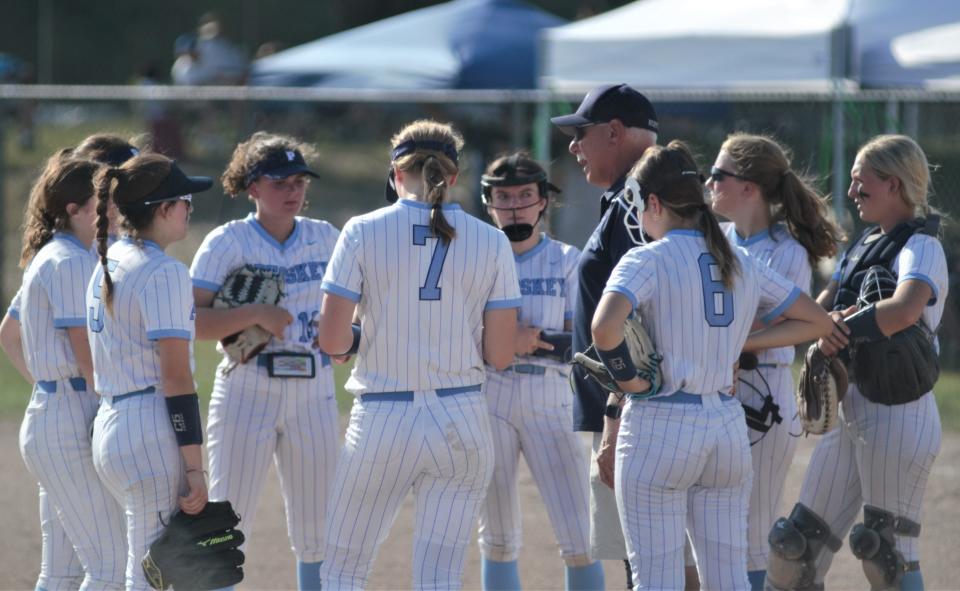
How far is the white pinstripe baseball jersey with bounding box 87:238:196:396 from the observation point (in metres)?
4.21

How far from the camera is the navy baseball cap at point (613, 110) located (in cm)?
467

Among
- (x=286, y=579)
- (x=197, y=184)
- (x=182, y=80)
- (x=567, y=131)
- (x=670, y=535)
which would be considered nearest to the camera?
(x=670, y=535)

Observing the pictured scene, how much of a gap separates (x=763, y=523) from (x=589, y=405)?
35.0 inches

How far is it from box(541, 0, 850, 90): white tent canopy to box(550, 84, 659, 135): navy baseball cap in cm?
616

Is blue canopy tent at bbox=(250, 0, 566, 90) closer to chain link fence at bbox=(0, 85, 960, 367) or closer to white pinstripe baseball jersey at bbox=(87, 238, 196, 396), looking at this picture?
chain link fence at bbox=(0, 85, 960, 367)

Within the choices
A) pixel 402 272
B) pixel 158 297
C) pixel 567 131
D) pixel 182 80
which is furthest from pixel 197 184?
pixel 182 80

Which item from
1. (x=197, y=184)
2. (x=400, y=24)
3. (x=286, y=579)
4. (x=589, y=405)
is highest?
(x=400, y=24)

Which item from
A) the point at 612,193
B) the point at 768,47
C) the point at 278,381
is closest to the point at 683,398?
the point at 612,193

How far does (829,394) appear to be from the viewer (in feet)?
15.9

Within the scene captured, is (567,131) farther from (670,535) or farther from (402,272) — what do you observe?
(670,535)

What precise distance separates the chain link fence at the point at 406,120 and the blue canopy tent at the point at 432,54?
41 cm

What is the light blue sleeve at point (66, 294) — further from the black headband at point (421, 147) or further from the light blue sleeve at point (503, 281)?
the light blue sleeve at point (503, 281)

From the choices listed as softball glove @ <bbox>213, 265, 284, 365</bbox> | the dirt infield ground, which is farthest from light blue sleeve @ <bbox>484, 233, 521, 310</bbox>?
the dirt infield ground

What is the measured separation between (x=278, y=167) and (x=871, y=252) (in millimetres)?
2306
